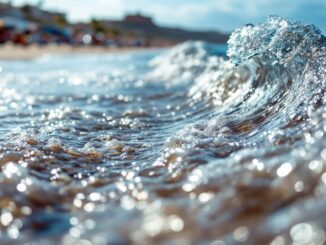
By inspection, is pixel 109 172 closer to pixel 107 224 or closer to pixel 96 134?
pixel 107 224

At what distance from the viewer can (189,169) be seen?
1.99 metres

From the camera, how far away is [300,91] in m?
2.92

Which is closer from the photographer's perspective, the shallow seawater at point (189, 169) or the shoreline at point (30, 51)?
the shallow seawater at point (189, 169)

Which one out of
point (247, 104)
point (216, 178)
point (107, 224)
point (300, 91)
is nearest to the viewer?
point (107, 224)

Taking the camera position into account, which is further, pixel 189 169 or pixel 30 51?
pixel 30 51

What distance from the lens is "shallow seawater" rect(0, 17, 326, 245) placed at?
55.9 inches

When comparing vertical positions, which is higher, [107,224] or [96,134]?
[107,224]

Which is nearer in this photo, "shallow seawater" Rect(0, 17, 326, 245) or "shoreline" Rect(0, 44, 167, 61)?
"shallow seawater" Rect(0, 17, 326, 245)

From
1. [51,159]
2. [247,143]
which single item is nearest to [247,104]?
[247,143]

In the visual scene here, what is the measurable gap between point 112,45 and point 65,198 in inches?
1317

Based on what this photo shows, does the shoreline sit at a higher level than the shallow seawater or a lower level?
lower

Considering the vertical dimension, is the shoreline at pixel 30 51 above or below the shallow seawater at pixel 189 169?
below

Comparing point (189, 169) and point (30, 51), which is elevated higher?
point (189, 169)

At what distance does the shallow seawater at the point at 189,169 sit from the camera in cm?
142
